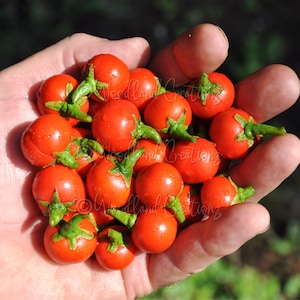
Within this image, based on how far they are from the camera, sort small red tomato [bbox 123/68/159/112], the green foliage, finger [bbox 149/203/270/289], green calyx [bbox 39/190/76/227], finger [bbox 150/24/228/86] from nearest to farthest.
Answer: finger [bbox 149/203/270/289] → green calyx [bbox 39/190/76/227] → finger [bbox 150/24/228/86] → small red tomato [bbox 123/68/159/112] → the green foliage

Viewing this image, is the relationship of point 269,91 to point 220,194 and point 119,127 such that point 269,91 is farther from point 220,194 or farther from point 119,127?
point 119,127

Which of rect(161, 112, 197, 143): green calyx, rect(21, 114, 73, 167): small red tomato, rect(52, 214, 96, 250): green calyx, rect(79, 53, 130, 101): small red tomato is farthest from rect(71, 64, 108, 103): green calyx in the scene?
rect(52, 214, 96, 250): green calyx

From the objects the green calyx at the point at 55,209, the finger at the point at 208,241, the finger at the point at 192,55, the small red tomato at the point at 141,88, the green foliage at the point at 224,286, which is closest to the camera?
the finger at the point at 208,241

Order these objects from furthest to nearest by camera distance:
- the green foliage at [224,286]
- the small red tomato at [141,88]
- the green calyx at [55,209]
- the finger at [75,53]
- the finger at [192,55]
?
the green foliage at [224,286] → the finger at [75,53] → the small red tomato at [141,88] → the finger at [192,55] → the green calyx at [55,209]

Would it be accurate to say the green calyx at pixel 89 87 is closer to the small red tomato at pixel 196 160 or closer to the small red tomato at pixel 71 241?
the small red tomato at pixel 196 160

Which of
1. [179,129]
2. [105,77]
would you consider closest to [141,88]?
[105,77]

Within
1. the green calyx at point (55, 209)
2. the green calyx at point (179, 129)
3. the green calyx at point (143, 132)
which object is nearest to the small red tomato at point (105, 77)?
the green calyx at point (143, 132)

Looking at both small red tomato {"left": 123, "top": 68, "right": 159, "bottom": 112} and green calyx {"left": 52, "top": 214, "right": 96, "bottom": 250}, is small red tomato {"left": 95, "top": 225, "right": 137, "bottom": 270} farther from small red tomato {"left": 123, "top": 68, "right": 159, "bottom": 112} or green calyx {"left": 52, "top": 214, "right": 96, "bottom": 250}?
small red tomato {"left": 123, "top": 68, "right": 159, "bottom": 112}
